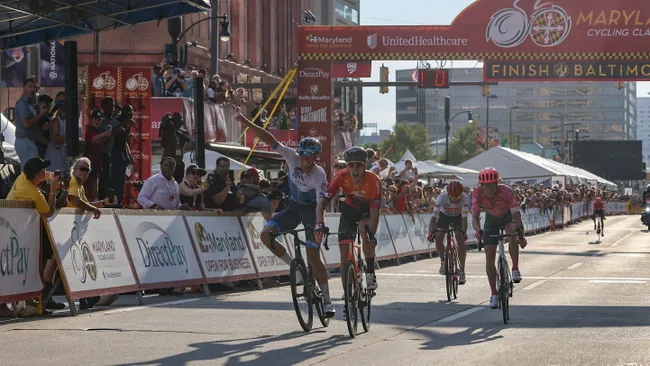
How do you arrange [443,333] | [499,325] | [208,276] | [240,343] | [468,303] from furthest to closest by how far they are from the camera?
1. [208,276]
2. [468,303]
3. [499,325]
4. [443,333]
5. [240,343]

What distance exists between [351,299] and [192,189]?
7198 millimetres

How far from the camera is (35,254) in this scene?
1407cm

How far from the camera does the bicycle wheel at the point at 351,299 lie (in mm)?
11680

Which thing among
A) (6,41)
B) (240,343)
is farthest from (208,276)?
(240,343)

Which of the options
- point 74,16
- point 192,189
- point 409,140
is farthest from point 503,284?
point 409,140

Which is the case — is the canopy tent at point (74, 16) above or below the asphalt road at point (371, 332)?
above

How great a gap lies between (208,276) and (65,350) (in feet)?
23.0

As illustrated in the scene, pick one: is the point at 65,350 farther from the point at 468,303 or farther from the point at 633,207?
the point at 633,207

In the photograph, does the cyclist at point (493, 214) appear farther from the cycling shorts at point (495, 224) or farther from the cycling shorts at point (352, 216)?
the cycling shorts at point (352, 216)

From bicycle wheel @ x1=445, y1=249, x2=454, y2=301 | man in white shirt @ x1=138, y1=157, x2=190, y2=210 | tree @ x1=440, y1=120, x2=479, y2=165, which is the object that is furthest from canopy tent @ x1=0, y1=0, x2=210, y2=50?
tree @ x1=440, y1=120, x2=479, y2=165

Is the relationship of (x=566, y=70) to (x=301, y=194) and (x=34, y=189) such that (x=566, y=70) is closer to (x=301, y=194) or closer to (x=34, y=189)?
(x=301, y=194)

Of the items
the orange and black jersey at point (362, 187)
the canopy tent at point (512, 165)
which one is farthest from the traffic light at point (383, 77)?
the orange and black jersey at point (362, 187)

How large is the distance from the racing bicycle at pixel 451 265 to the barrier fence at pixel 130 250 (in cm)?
297

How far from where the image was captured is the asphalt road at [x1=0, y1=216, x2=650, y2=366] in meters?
10.2
